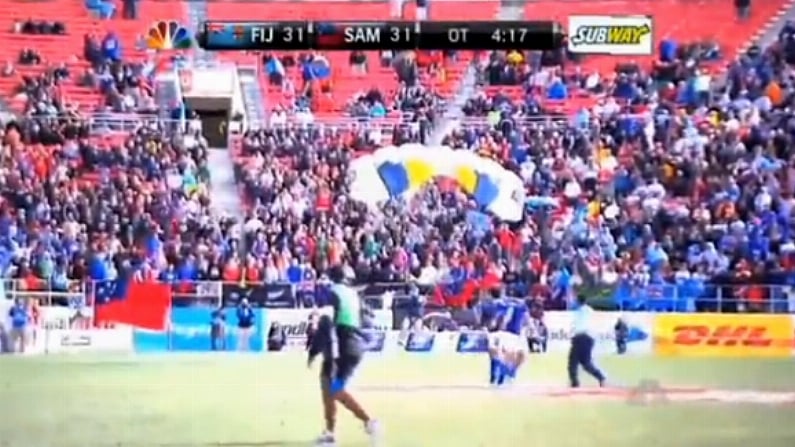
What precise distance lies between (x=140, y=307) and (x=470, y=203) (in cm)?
105

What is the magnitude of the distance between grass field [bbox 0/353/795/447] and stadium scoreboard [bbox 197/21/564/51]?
0.95 metres

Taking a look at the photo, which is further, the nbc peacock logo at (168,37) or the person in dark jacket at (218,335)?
the nbc peacock logo at (168,37)

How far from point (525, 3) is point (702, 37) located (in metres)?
0.57

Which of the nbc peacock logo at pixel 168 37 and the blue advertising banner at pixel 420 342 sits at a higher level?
the nbc peacock logo at pixel 168 37

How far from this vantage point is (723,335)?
5.04 m

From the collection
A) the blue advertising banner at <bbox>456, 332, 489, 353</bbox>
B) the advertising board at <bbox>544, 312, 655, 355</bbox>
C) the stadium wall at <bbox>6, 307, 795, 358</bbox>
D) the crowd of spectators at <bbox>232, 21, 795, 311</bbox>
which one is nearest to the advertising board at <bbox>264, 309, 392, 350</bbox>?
the stadium wall at <bbox>6, 307, 795, 358</bbox>

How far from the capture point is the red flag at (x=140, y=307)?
4996mm

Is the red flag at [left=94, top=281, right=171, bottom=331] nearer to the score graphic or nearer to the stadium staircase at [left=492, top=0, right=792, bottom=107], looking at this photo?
the score graphic

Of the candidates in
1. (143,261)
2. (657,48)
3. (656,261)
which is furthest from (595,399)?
(143,261)

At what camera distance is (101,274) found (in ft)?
16.5

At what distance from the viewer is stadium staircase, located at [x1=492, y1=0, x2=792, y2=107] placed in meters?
5.08

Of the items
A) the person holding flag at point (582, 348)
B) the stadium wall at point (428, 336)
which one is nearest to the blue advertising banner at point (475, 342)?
the stadium wall at point (428, 336)

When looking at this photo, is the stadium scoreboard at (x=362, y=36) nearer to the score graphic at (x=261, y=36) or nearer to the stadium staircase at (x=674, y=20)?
the score graphic at (x=261, y=36)

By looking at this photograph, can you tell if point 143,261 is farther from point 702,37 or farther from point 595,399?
point 702,37
